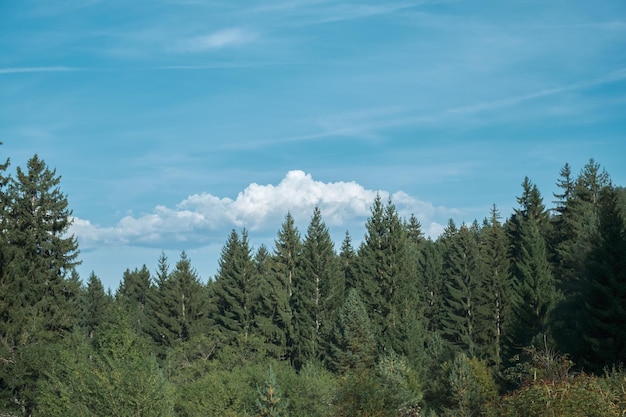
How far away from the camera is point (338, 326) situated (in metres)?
59.2

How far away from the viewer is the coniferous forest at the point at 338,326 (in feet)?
103

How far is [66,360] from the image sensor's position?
3856 cm

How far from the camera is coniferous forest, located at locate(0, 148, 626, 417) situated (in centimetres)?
3147

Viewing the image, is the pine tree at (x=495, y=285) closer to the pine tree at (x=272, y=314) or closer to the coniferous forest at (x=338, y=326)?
the coniferous forest at (x=338, y=326)

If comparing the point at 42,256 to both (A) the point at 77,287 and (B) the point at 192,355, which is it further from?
(B) the point at 192,355

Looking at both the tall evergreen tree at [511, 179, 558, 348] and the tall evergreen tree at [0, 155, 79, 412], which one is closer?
the tall evergreen tree at [0, 155, 79, 412]

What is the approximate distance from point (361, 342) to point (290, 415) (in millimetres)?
13808

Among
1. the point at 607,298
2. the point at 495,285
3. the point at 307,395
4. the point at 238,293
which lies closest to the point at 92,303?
the point at 238,293

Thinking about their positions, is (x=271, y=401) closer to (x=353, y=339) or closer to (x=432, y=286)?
(x=353, y=339)

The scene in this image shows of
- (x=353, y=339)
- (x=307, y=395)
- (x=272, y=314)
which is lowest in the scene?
(x=307, y=395)

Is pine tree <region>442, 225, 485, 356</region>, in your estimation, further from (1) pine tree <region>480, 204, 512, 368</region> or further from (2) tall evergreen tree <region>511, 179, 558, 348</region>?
(2) tall evergreen tree <region>511, 179, 558, 348</region>

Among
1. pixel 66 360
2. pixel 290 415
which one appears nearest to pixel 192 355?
pixel 290 415

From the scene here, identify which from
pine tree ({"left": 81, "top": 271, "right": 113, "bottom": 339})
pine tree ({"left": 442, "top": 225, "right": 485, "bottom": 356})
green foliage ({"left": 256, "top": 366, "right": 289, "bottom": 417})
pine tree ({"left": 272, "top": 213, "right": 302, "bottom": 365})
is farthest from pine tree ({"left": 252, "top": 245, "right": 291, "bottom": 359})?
pine tree ({"left": 81, "top": 271, "right": 113, "bottom": 339})

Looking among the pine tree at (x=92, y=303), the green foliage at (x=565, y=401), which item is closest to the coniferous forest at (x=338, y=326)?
the green foliage at (x=565, y=401)
